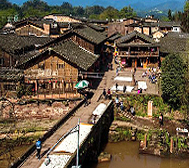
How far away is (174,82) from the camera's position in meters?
31.6

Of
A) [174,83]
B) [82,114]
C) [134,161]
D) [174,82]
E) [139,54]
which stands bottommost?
[134,161]

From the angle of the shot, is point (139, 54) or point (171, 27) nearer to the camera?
point (139, 54)

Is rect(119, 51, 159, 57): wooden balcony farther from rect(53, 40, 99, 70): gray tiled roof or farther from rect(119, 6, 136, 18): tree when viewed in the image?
rect(119, 6, 136, 18): tree

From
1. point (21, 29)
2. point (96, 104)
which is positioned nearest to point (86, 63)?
point (96, 104)

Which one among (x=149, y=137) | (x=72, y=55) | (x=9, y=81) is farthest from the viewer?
(x=72, y=55)

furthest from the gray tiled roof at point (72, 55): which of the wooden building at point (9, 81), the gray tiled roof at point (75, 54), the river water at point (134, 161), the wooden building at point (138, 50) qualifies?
the river water at point (134, 161)

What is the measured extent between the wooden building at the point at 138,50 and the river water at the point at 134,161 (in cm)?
2253

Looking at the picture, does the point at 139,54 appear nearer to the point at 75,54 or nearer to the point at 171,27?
the point at 75,54

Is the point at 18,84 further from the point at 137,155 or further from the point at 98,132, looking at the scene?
the point at 137,155

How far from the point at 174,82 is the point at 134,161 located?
1050 cm

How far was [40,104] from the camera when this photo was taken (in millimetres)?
→ 33906

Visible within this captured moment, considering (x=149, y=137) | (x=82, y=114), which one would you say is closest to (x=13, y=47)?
(x=82, y=114)

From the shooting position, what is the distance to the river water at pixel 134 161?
2627 centimetres

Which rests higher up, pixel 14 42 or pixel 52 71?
pixel 14 42
